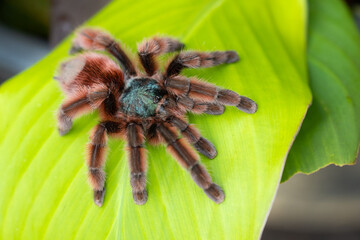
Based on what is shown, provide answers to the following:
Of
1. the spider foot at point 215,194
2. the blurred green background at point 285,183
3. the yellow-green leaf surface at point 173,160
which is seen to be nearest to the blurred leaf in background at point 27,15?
the blurred green background at point 285,183

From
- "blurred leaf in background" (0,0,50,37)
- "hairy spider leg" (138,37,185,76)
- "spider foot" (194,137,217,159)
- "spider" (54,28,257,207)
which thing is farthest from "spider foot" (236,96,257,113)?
"blurred leaf in background" (0,0,50,37)

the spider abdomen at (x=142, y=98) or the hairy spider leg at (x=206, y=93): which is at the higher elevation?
the spider abdomen at (x=142, y=98)

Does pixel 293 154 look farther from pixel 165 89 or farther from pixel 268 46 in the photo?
pixel 165 89

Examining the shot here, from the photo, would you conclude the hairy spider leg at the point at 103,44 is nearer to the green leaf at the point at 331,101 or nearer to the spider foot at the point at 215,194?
the spider foot at the point at 215,194

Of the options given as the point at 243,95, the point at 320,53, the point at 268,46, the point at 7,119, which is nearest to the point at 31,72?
the point at 7,119

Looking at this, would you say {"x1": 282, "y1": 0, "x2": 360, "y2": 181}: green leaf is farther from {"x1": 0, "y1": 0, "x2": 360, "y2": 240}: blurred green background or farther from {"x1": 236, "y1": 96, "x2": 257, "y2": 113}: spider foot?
{"x1": 0, "y1": 0, "x2": 360, "y2": 240}: blurred green background
